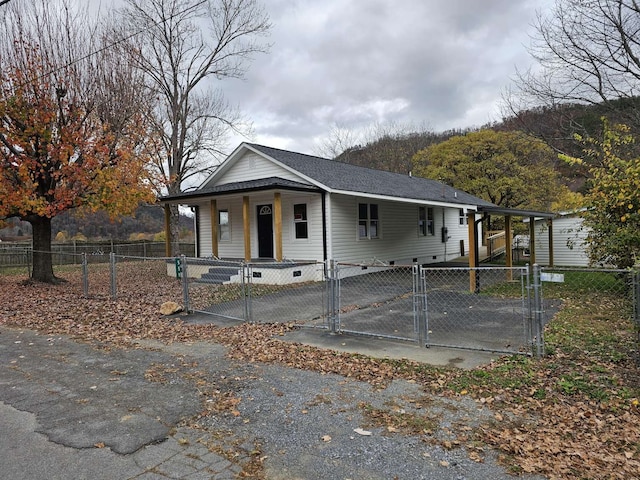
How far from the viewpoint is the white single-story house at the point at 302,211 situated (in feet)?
48.9

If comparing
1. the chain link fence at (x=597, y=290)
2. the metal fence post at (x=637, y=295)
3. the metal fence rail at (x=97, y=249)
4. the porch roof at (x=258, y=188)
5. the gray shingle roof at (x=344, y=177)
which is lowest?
the chain link fence at (x=597, y=290)

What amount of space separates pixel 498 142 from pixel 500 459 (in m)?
26.0

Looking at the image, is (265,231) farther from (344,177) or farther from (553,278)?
(553,278)

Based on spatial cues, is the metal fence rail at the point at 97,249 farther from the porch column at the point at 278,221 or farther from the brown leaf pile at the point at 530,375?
the brown leaf pile at the point at 530,375

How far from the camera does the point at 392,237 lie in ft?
61.9

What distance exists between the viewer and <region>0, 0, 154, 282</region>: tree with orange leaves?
12117mm

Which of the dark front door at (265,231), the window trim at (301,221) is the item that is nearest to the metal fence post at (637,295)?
the window trim at (301,221)

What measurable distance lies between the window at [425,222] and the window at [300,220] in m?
7.74

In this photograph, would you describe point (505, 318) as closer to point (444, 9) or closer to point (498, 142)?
point (444, 9)

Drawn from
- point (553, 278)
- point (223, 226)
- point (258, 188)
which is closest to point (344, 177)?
point (258, 188)

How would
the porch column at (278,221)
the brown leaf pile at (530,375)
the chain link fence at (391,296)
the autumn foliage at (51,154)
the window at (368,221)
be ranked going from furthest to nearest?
the window at (368,221) < the porch column at (278,221) < the autumn foliage at (51,154) < the chain link fence at (391,296) < the brown leaf pile at (530,375)

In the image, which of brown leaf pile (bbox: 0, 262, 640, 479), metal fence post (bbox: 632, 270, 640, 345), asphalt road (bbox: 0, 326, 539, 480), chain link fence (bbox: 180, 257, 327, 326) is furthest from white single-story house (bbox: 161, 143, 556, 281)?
asphalt road (bbox: 0, 326, 539, 480)

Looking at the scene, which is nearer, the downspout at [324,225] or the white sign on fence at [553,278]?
the white sign on fence at [553,278]

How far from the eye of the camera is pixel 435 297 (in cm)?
1127
